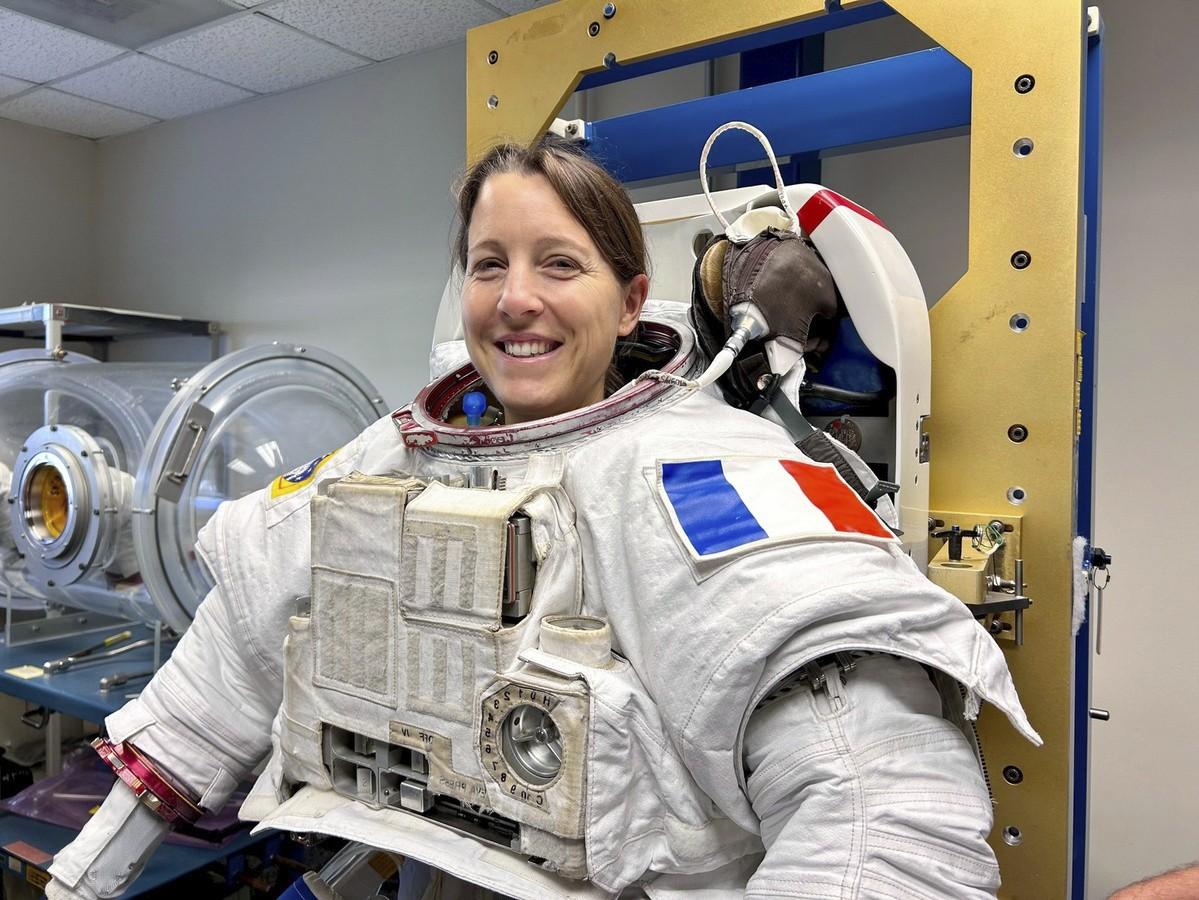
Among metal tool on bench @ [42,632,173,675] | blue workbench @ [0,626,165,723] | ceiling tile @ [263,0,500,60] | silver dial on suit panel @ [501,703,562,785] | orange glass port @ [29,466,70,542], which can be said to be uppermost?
ceiling tile @ [263,0,500,60]

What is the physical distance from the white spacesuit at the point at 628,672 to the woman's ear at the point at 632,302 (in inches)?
4.1

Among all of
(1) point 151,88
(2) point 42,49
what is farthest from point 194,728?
(1) point 151,88

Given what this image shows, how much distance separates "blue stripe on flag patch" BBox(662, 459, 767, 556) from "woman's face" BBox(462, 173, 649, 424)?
218 millimetres

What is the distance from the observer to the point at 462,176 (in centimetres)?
105

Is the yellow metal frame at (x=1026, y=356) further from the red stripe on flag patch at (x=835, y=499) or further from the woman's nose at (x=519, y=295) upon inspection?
the woman's nose at (x=519, y=295)

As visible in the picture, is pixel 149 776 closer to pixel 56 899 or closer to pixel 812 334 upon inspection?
pixel 56 899

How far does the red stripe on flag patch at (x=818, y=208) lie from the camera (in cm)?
101

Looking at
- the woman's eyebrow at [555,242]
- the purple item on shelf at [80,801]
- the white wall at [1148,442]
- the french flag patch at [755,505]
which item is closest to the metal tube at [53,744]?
the purple item on shelf at [80,801]

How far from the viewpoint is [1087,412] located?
1103mm

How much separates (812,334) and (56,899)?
3.69 ft

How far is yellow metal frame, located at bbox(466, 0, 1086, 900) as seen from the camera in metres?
0.98

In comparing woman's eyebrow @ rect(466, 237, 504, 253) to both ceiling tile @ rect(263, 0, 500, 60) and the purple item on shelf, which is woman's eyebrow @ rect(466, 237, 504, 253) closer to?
the purple item on shelf

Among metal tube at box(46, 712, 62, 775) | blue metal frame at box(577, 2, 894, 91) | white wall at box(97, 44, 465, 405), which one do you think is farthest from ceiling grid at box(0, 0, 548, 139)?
metal tube at box(46, 712, 62, 775)

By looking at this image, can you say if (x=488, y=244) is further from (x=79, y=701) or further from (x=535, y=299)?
(x=79, y=701)
